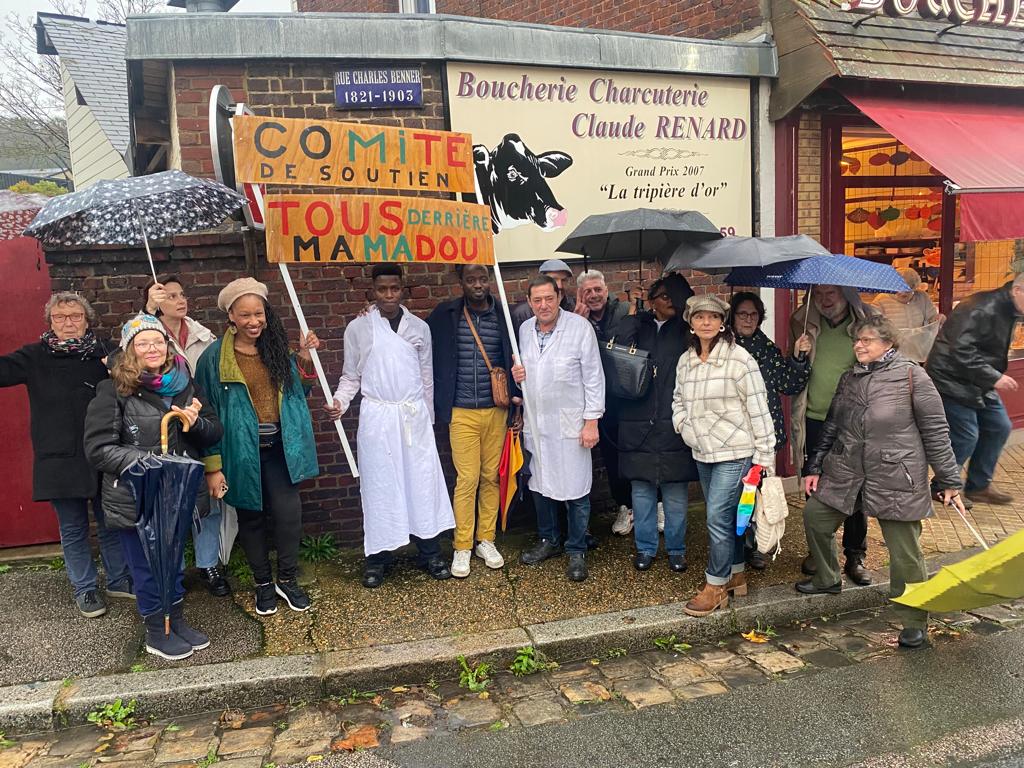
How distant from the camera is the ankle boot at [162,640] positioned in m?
3.78

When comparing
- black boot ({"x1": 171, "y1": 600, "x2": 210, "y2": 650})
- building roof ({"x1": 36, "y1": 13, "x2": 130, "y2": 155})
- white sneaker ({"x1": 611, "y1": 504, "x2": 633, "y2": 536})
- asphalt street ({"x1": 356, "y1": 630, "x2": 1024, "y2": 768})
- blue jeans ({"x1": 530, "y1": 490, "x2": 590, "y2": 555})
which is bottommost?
asphalt street ({"x1": 356, "y1": 630, "x2": 1024, "y2": 768})

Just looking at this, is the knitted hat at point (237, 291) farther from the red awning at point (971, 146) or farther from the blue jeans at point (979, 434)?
the red awning at point (971, 146)

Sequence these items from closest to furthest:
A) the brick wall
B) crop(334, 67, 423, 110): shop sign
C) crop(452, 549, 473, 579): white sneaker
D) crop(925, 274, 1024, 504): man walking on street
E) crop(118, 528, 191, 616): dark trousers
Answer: crop(118, 528, 191, 616): dark trousers < crop(452, 549, 473, 579): white sneaker < crop(334, 67, 423, 110): shop sign < crop(925, 274, 1024, 504): man walking on street < the brick wall

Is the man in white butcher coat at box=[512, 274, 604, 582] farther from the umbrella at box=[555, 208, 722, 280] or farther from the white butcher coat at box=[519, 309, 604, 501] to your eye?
the umbrella at box=[555, 208, 722, 280]

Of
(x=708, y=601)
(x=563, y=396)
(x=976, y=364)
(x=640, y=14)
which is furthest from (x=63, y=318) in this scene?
(x=640, y=14)

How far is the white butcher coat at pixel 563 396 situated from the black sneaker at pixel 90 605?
8.67 ft

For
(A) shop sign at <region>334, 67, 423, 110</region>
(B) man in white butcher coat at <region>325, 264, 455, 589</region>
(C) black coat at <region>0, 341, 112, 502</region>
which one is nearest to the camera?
(C) black coat at <region>0, 341, 112, 502</region>

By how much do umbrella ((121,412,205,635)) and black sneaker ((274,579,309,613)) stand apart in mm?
737

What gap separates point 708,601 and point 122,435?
10.5 ft

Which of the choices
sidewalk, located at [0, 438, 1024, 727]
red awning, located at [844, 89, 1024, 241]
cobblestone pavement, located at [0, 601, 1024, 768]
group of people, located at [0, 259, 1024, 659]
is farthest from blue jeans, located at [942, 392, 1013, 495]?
cobblestone pavement, located at [0, 601, 1024, 768]

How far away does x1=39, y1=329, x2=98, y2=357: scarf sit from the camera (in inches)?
161

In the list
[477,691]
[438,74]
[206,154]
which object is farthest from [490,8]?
[477,691]

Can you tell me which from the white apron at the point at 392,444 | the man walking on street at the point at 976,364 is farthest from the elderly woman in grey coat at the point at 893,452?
the white apron at the point at 392,444

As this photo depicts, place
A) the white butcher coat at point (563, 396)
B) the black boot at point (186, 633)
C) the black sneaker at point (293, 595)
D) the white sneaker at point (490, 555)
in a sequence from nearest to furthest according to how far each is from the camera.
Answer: the black boot at point (186, 633), the black sneaker at point (293, 595), the white butcher coat at point (563, 396), the white sneaker at point (490, 555)
